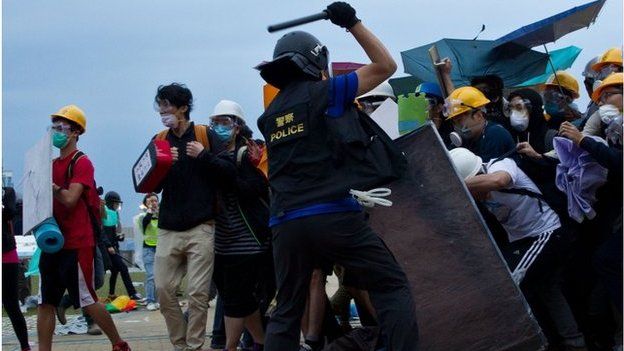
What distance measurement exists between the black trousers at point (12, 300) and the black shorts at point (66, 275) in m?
0.87

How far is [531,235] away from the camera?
269 inches

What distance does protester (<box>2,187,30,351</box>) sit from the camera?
8.62 metres

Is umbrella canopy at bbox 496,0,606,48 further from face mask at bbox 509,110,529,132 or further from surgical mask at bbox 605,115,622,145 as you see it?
surgical mask at bbox 605,115,622,145

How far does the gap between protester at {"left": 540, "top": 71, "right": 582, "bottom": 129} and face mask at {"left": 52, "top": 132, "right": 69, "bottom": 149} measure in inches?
139

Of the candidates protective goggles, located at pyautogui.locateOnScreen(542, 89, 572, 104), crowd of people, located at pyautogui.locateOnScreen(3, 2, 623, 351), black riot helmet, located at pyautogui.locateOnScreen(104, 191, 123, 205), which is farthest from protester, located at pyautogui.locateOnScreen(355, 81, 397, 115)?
black riot helmet, located at pyautogui.locateOnScreen(104, 191, 123, 205)

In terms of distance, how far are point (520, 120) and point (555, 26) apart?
4.02 ft

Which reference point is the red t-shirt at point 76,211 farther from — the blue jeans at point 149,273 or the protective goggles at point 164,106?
the blue jeans at point 149,273

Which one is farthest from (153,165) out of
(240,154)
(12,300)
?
(12,300)

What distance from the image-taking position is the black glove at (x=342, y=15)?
18.5 feet

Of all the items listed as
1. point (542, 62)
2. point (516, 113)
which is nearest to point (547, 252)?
point (516, 113)

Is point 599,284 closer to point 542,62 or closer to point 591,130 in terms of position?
point 591,130

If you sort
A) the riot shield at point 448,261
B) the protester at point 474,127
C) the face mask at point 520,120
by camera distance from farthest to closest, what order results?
the face mask at point 520,120
the protester at point 474,127
the riot shield at point 448,261

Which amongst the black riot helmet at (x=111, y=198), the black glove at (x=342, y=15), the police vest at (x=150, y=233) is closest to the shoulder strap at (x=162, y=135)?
the black glove at (x=342, y=15)

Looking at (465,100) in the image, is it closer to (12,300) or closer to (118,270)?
(12,300)
